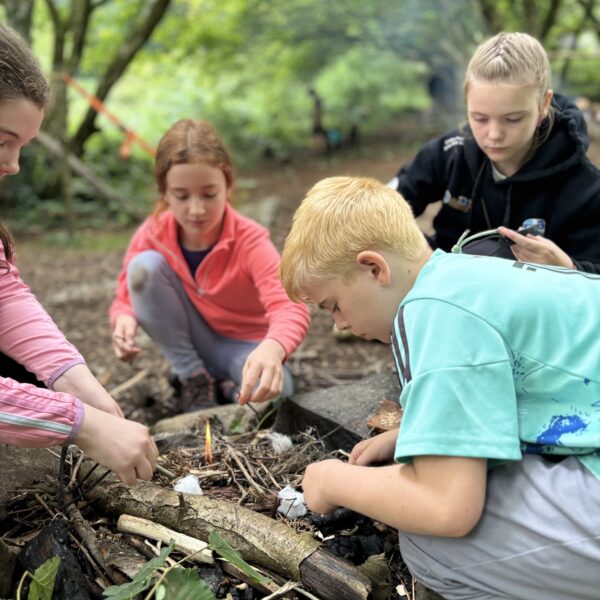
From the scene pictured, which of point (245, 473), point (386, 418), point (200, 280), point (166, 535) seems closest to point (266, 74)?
point (200, 280)

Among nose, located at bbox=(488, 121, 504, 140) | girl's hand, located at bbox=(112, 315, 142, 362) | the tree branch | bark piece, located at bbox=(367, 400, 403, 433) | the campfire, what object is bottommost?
the campfire

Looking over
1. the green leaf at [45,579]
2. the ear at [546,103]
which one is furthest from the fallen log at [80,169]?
the green leaf at [45,579]

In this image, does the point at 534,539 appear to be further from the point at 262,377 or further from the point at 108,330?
the point at 108,330

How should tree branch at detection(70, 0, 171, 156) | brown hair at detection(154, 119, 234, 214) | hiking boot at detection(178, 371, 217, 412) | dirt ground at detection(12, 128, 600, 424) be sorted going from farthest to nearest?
tree branch at detection(70, 0, 171, 156) < dirt ground at detection(12, 128, 600, 424) < hiking boot at detection(178, 371, 217, 412) < brown hair at detection(154, 119, 234, 214)

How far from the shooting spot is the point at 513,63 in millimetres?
2539

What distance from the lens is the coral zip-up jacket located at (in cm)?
311

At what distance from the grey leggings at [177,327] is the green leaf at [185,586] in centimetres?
148

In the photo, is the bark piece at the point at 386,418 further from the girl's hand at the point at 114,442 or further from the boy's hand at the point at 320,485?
the girl's hand at the point at 114,442

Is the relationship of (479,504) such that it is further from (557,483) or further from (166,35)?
(166,35)

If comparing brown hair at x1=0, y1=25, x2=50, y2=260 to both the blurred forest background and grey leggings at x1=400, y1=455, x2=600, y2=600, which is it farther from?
the blurred forest background

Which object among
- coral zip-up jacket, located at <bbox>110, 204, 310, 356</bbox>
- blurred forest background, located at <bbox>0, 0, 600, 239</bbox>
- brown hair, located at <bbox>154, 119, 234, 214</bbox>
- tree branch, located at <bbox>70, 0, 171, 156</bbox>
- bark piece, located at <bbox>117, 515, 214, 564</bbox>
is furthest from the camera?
blurred forest background, located at <bbox>0, 0, 600, 239</bbox>

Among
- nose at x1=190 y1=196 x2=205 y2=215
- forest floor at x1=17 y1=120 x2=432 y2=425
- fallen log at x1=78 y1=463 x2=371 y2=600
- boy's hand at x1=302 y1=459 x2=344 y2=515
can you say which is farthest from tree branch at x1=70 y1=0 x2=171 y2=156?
boy's hand at x1=302 y1=459 x2=344 y2=515

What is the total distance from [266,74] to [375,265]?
1133 centimetres

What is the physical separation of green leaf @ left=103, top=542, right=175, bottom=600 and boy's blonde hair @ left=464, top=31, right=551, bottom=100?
2.06m
